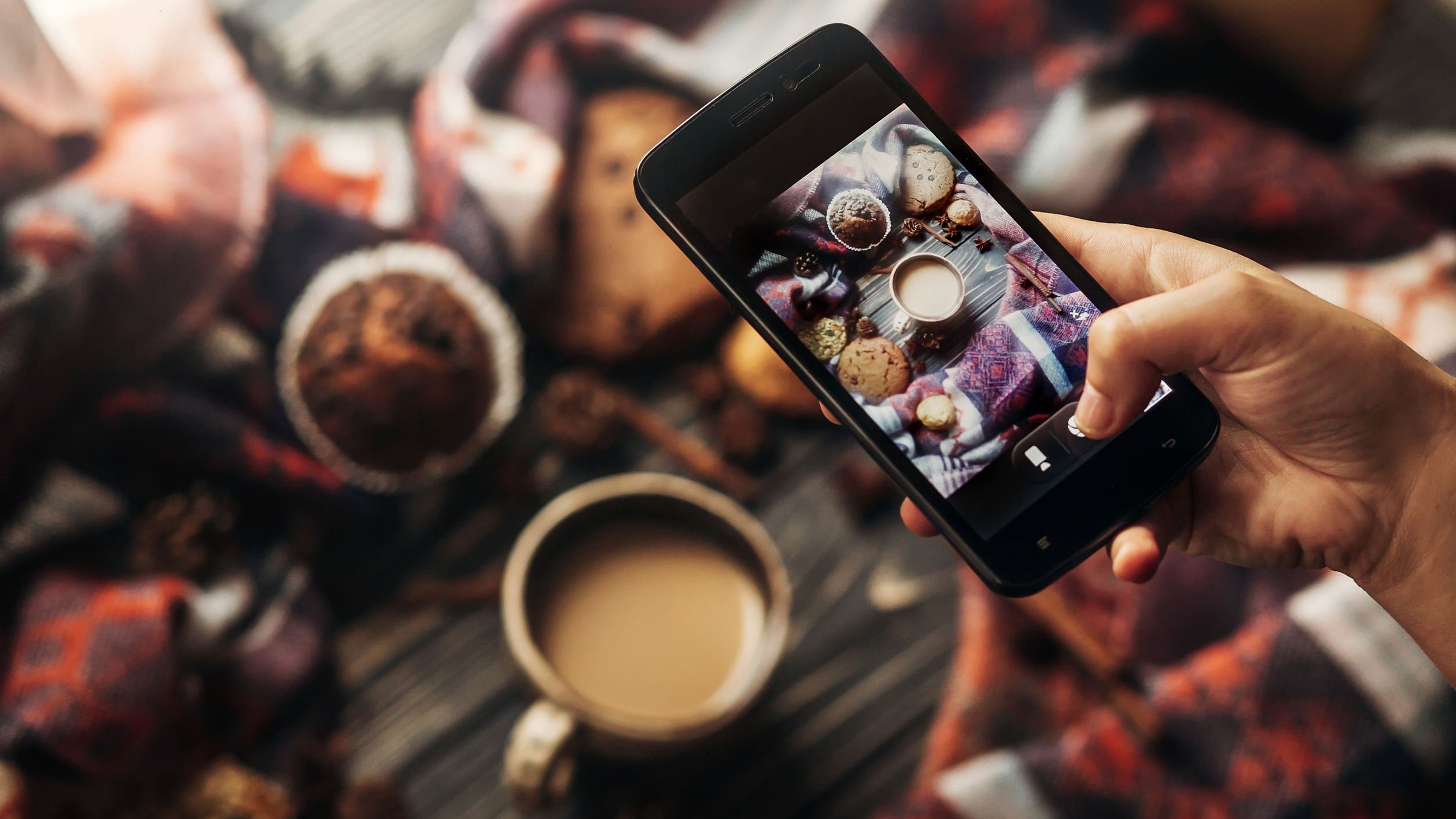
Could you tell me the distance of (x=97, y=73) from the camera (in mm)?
831

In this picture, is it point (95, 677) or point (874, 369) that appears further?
point (95, 677)

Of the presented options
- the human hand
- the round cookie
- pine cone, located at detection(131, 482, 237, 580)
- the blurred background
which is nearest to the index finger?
the human hand

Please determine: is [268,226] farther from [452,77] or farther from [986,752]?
[986,752]

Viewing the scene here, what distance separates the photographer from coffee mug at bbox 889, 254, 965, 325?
620mm

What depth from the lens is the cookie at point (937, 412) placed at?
615 mm

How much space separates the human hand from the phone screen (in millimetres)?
47

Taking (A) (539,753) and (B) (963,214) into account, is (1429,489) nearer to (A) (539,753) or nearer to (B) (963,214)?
(B) (963,214)

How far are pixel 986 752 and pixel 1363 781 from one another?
30cm

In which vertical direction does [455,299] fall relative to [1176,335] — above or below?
above

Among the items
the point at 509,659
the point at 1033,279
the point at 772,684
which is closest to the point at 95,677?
the point at 509,659

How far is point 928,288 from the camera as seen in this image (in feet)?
2.04

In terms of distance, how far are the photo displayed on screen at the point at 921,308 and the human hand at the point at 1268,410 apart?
5 centimetres

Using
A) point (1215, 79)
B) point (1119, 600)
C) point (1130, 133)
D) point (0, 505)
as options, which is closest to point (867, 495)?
point (1119, 600)

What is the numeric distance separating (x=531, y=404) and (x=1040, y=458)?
1.83 ft
